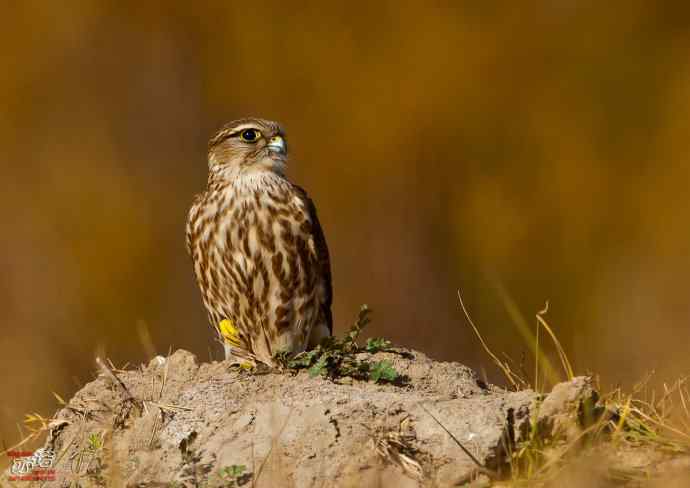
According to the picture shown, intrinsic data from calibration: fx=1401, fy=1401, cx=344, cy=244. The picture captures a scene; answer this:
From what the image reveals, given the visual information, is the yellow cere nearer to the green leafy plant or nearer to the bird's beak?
the bird's beak

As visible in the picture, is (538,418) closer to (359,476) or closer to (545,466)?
(545,466)

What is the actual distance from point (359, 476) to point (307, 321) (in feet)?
6.62

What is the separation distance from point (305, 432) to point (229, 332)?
181cm

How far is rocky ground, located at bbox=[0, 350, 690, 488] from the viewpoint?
15.9ft

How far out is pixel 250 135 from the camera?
713 cm

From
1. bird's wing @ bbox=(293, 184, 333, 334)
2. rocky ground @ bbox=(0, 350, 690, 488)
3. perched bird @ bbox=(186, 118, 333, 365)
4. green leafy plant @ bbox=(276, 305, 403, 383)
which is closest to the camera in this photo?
rocky ground @ bbox=(0, 350, 690, 488)

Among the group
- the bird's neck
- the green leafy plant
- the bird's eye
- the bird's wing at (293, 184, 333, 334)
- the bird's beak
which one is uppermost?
the bird's eye

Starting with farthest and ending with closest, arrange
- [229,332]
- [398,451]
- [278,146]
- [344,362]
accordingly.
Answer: [278,146] < [229,332] < [344,362] < [398,451]

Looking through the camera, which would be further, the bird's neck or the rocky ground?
the bird's neck

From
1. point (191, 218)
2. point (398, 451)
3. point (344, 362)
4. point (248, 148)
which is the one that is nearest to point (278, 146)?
point (248, 148)

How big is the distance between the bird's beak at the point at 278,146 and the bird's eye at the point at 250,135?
0.08 meters

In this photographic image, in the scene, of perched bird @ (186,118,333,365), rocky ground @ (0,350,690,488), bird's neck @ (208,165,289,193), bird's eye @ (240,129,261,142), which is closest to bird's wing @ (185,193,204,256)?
perched bird @ (186,118,333,365)

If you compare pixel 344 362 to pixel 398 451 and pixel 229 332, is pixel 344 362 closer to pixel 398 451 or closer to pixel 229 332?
pixel 398 451

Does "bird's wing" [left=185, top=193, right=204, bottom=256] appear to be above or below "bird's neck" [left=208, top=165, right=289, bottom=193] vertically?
below
